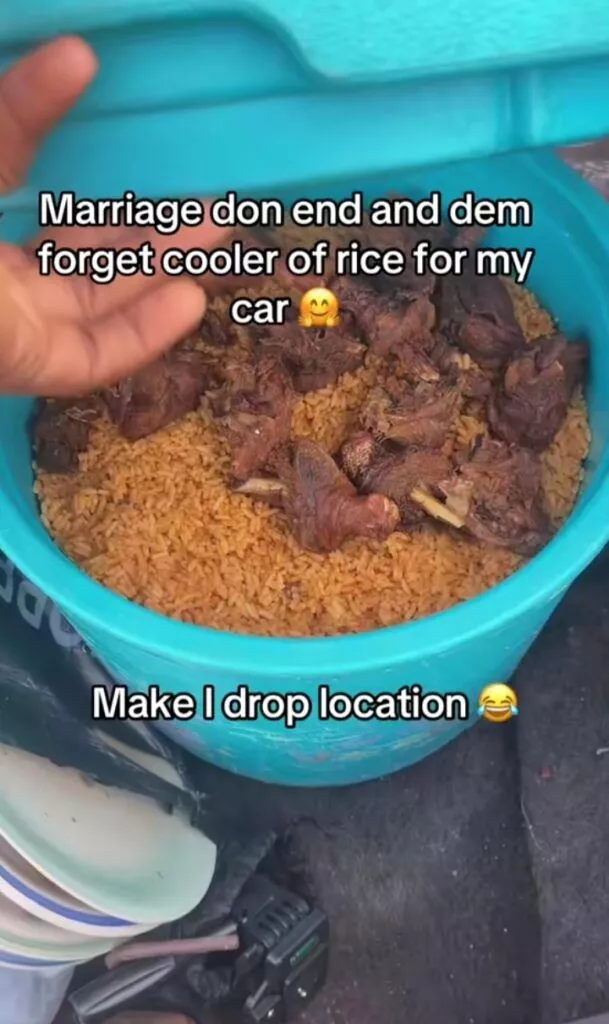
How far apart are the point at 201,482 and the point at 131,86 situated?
45cm

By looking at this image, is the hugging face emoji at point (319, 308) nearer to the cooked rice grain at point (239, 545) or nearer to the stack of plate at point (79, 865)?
the cooked rice grain at point (239, 545)

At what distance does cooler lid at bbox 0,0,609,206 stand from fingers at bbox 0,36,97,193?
1 centimetres

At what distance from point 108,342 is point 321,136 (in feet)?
0.83

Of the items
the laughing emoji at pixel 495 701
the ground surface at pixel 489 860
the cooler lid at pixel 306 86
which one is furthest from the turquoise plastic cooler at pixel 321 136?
the ground surface at pixel 489 860

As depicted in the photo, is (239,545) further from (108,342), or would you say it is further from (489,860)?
(489,860)

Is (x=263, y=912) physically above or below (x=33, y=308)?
below

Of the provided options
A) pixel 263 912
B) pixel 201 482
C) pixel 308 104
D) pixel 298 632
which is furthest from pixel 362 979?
pixel 308 104

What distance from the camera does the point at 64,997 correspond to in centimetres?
120

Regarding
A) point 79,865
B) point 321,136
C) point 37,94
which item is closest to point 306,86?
point 321,136

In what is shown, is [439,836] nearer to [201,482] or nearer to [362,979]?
[362,979]

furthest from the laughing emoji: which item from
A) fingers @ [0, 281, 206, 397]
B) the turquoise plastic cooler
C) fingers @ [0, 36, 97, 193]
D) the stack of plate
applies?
fingers @ [0, 36, 97, 193]

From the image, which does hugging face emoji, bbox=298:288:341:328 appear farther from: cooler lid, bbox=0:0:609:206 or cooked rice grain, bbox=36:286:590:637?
cooler lid, bbox=0:0:609:206

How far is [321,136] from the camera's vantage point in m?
0.68

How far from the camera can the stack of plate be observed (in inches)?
35.5
